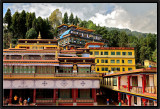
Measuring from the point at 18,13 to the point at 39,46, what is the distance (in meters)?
34.1

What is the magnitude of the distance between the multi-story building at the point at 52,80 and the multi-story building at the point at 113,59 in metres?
20.8

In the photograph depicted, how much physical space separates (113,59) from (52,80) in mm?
28653

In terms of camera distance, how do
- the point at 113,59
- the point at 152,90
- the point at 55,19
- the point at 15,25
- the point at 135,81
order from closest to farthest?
the point at 152,90 < the point at 135,81 < the point at 113,59 < the point at 15,25 < the point at 55,19

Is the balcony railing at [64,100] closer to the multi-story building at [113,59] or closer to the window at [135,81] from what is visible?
the window at [135,81]

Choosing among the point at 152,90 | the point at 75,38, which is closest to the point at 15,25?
the point at 75,38

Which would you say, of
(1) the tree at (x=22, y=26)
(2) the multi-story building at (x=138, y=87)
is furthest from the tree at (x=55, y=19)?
(2) the multi-story building at (x=138, y=87)

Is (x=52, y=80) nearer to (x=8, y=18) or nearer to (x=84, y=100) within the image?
(x=84, y=100)

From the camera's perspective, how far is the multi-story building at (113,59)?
57875 mm

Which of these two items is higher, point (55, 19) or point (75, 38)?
point (55, 19)

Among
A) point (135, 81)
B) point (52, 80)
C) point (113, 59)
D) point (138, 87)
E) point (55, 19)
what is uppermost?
point (55, 19)

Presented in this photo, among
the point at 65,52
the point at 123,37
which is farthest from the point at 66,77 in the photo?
the point at 123,37

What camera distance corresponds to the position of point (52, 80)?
34188mm

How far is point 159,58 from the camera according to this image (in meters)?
22.9

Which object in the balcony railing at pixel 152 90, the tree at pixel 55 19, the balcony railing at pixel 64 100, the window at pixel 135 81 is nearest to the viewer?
the balcony railing at pixel 152 90
